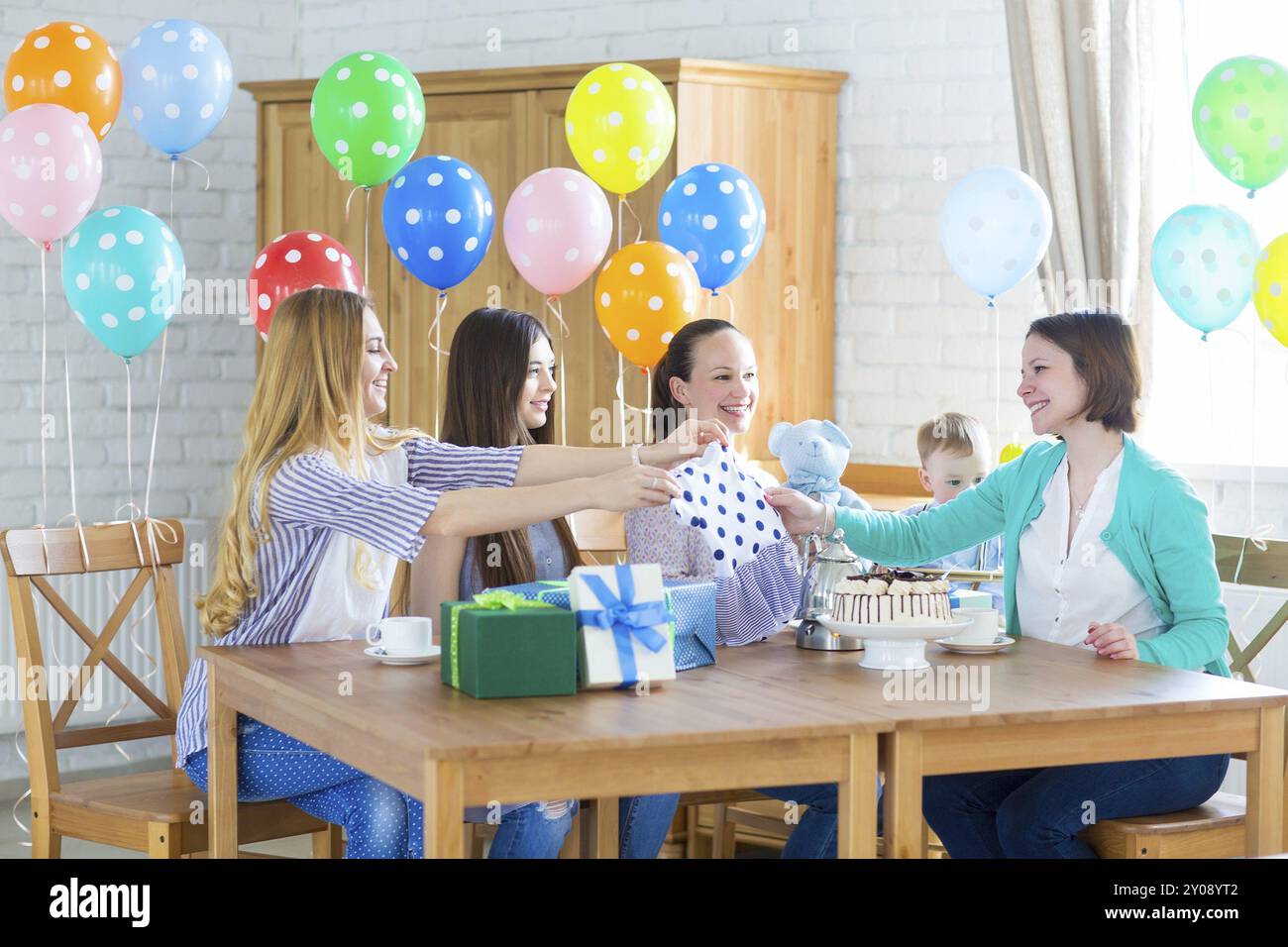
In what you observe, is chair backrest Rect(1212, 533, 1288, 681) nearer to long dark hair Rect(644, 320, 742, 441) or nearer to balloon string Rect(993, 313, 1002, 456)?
long dark hair Rect(644, 320, 742, 441)

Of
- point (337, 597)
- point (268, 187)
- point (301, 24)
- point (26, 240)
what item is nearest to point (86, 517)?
point (26, 240)

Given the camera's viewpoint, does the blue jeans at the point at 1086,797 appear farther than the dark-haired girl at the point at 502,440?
No

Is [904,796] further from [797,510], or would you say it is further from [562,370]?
[562,370]

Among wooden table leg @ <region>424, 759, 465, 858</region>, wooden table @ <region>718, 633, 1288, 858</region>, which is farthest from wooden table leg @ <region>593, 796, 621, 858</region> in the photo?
wooden table leg @ <region>424, 759, 465, 858</region>

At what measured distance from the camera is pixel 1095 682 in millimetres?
2215

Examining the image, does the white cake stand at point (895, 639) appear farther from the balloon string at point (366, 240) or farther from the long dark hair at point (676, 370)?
the balloon string at point (366, 240)

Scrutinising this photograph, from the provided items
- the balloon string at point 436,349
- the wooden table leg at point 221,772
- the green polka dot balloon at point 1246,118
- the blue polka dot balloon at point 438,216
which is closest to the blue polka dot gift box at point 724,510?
the wooden table leg at point 221,772

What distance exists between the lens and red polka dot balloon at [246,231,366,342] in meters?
3.51

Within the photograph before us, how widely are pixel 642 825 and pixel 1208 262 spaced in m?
1.70

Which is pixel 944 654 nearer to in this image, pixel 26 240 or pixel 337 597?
pixel 337 597

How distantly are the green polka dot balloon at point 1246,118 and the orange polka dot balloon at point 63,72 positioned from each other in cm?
236

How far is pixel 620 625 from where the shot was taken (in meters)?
2.12

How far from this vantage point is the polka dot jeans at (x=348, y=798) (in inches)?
94.3
